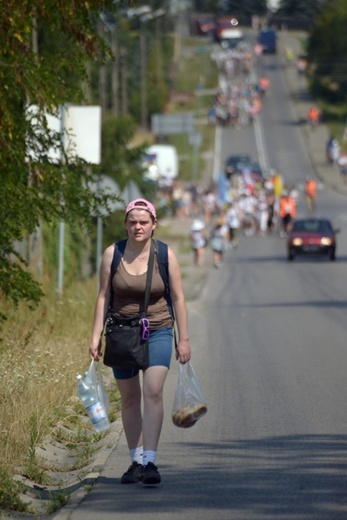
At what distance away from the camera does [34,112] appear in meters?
13.2

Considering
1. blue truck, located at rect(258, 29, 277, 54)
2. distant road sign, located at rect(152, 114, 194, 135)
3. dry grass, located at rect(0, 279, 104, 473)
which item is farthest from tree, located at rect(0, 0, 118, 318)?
blue truck, located at rect(258, 29, 277, 54)

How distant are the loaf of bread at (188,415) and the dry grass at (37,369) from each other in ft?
3.64

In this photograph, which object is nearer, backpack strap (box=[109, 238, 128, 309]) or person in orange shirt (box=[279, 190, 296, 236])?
backpack strap (box=[109, 238, 128, 309])

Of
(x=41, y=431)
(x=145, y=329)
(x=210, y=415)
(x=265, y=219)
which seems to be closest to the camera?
(x=145, y=329)

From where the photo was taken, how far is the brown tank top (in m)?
9.04

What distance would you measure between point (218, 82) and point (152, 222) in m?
117

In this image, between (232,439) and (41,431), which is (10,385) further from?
(232,439)

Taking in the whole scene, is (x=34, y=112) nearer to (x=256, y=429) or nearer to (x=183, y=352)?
(x=256, y=429)

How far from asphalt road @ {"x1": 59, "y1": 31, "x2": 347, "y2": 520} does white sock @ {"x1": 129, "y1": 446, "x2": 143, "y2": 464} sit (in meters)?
0.18

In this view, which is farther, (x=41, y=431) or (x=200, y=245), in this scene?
(x=200, y=245)

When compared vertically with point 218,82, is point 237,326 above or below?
below

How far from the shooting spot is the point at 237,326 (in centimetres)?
2238

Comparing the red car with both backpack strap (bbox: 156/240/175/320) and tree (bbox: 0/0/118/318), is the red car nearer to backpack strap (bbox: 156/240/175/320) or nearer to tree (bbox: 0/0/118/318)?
tree (bbox: 0/0/118/318)

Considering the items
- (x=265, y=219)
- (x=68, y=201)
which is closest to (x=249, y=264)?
(x=265, y=219)
